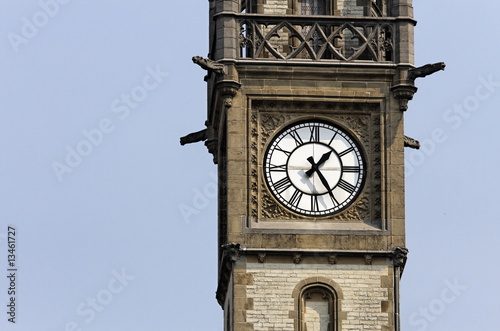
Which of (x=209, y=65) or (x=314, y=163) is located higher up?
(x=209, y=65)

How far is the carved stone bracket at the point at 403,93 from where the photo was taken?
5869cm

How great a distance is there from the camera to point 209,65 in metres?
58.3

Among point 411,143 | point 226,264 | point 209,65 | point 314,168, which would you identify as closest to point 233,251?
point 226,264

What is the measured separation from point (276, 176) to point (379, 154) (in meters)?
2.21

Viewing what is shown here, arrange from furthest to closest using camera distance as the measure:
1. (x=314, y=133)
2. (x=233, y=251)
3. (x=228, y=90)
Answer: (x=314, y=133) → (x=228, y=90) → (x=233, y=251)

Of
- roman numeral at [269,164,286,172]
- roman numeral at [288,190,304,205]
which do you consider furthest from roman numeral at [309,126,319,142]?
roman numeral at [288,190,304,205]

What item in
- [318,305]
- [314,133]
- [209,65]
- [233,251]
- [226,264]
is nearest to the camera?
[233,251]

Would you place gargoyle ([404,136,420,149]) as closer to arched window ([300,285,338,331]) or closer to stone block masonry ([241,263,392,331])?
stone block masonry ([241,263,392,331])

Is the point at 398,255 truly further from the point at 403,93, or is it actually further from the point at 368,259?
the point at 403,93

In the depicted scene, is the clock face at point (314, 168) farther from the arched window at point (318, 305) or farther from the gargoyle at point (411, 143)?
the gargoyle at point (411, 143)

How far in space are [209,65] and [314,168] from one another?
307 centimetres

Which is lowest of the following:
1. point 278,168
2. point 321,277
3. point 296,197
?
point 321,277

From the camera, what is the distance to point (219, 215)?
62.0 m

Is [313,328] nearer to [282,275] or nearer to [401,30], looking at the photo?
[282,275]
